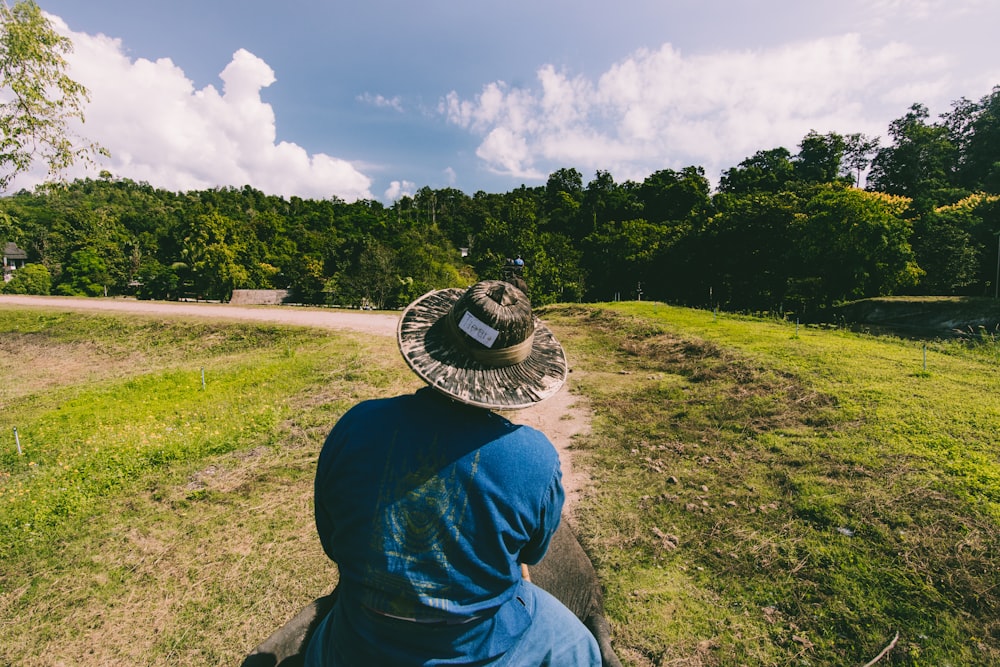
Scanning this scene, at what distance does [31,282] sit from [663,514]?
5446cm

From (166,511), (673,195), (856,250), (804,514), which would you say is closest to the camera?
(804,514)

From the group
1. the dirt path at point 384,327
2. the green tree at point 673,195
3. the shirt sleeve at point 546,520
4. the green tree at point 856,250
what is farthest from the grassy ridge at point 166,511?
the green tree at point 673,195

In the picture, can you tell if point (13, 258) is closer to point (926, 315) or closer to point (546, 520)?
point (546, 520)

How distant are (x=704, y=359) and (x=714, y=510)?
570 cm

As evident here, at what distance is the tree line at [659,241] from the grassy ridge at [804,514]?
11.0 m

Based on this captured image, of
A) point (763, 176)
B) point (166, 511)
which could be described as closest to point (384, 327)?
point (166, 511)

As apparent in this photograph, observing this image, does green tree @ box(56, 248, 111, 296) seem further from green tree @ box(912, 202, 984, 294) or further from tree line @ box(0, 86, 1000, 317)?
green tree @ box(912, 202, 984, 294)

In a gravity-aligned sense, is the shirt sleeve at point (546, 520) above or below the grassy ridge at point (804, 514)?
above

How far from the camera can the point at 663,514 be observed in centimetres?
441

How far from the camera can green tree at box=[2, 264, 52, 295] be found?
38.7 m

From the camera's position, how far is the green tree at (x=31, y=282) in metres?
38.7

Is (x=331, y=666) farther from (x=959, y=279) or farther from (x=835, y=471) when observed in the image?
(x=959, y=279)

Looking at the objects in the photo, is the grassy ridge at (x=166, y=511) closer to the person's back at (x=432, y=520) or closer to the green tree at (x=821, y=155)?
the person's back at (x=432, y=520)

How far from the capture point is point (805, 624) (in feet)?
10.1
